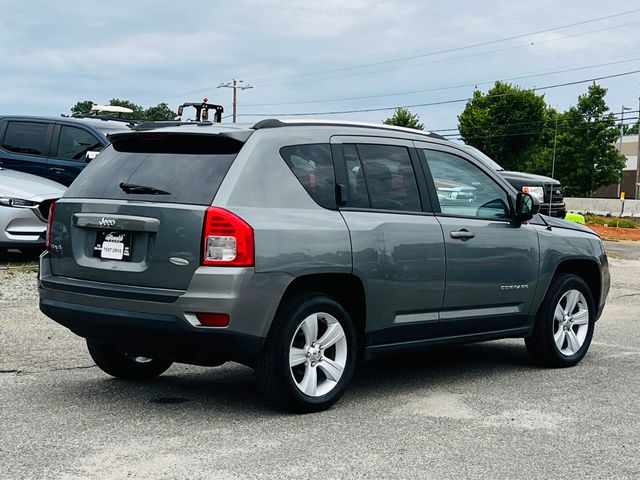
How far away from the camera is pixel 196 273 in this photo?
5.23 meters

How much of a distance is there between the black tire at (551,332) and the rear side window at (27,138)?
31.3ft

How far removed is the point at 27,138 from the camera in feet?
Result: 48.4

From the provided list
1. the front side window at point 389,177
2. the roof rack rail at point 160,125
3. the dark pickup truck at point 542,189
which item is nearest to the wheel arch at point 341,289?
the front side window at point 389,177

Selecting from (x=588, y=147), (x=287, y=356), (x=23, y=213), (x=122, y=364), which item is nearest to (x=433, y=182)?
(x=287, y=356)

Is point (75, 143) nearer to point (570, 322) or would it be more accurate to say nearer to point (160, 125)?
point (160, 125)

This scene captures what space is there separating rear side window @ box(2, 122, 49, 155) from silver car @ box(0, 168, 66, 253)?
1654 mm

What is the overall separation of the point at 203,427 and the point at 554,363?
128 inches

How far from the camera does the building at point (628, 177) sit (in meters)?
97.2

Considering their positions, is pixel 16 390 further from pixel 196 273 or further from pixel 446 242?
pixel 446 242

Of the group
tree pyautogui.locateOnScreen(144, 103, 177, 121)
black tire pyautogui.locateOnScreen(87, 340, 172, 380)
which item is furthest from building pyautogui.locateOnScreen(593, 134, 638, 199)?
black tire pyautogui.locateOnScreen(87, 340, 172, 380)

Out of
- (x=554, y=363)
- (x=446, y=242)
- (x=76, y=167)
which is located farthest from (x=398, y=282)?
(x=76, y=167)

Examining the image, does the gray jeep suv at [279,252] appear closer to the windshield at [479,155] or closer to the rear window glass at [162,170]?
the rear window glass at [162,170]

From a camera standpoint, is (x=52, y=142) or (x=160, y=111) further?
(x=160, y=111)

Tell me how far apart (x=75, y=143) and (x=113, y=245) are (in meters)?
9.25
